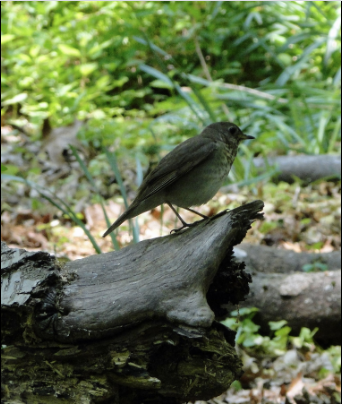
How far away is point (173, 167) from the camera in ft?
8.40

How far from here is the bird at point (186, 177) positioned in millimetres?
2559

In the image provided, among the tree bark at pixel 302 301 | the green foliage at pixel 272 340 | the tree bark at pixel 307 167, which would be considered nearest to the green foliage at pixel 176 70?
the tree bark at pixel 307 167

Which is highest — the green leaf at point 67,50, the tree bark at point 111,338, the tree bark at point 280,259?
the green leaf at point 67,50

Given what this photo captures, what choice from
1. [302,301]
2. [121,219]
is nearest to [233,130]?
[121,219]

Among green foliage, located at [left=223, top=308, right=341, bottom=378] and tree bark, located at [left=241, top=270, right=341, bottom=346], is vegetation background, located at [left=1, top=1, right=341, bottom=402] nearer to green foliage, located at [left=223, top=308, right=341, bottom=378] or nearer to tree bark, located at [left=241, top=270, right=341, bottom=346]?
green foliage, located at [left=223, top=308, right=341, bottom=378]

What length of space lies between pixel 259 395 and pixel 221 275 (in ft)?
4.46

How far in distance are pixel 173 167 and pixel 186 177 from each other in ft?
0.31

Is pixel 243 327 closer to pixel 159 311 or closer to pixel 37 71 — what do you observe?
pixel 159 311

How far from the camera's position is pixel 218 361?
1708 millimetres

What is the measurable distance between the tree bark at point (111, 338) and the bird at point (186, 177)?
79 cm

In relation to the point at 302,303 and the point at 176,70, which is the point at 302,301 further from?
the point at 176,70

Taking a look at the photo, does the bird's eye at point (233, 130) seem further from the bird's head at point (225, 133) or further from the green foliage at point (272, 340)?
the green foliage at point (272, 340)

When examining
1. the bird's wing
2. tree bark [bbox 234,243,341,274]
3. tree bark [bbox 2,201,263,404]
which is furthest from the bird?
tree bark [bbox 234,243,341,274]

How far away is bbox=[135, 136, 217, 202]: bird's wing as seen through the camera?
8.38 feet
